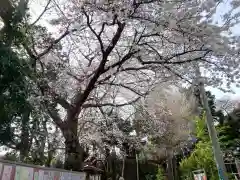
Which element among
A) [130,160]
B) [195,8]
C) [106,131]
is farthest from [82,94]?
[130,160]

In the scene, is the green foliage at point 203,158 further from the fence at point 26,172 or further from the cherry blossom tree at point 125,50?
the fence at point 26,172

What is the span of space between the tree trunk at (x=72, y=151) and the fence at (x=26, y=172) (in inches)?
88.8

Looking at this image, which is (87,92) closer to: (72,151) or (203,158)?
(72,151)

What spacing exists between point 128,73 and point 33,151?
4.00 metres

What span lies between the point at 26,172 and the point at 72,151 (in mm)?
3864

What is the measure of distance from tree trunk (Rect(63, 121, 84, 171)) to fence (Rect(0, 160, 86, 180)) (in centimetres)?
226

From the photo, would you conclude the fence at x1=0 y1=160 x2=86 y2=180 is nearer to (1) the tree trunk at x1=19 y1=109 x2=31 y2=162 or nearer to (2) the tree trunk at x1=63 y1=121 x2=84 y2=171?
(1) the tree trunk at x1=19 y1=109 x2=31 y2=162

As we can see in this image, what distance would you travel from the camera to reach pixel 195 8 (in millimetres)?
5785

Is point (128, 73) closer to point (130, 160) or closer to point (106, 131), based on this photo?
point (106, 131)

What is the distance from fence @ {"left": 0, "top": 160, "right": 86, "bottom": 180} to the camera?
10.7 ft

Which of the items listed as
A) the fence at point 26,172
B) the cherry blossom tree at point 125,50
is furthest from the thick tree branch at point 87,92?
the fence at point 26,172

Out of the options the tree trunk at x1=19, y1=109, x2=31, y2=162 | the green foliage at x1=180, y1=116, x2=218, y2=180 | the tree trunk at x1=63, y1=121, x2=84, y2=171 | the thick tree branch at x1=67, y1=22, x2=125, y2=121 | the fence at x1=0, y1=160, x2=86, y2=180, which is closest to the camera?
the fence at x1=0, y1=160, x2=86, y2=180

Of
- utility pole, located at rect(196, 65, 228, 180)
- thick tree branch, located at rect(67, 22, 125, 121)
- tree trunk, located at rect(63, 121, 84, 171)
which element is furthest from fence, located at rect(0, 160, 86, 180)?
utility pole, located at rect(196, 65, 228, 180)

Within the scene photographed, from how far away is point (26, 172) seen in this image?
372 centimetres
